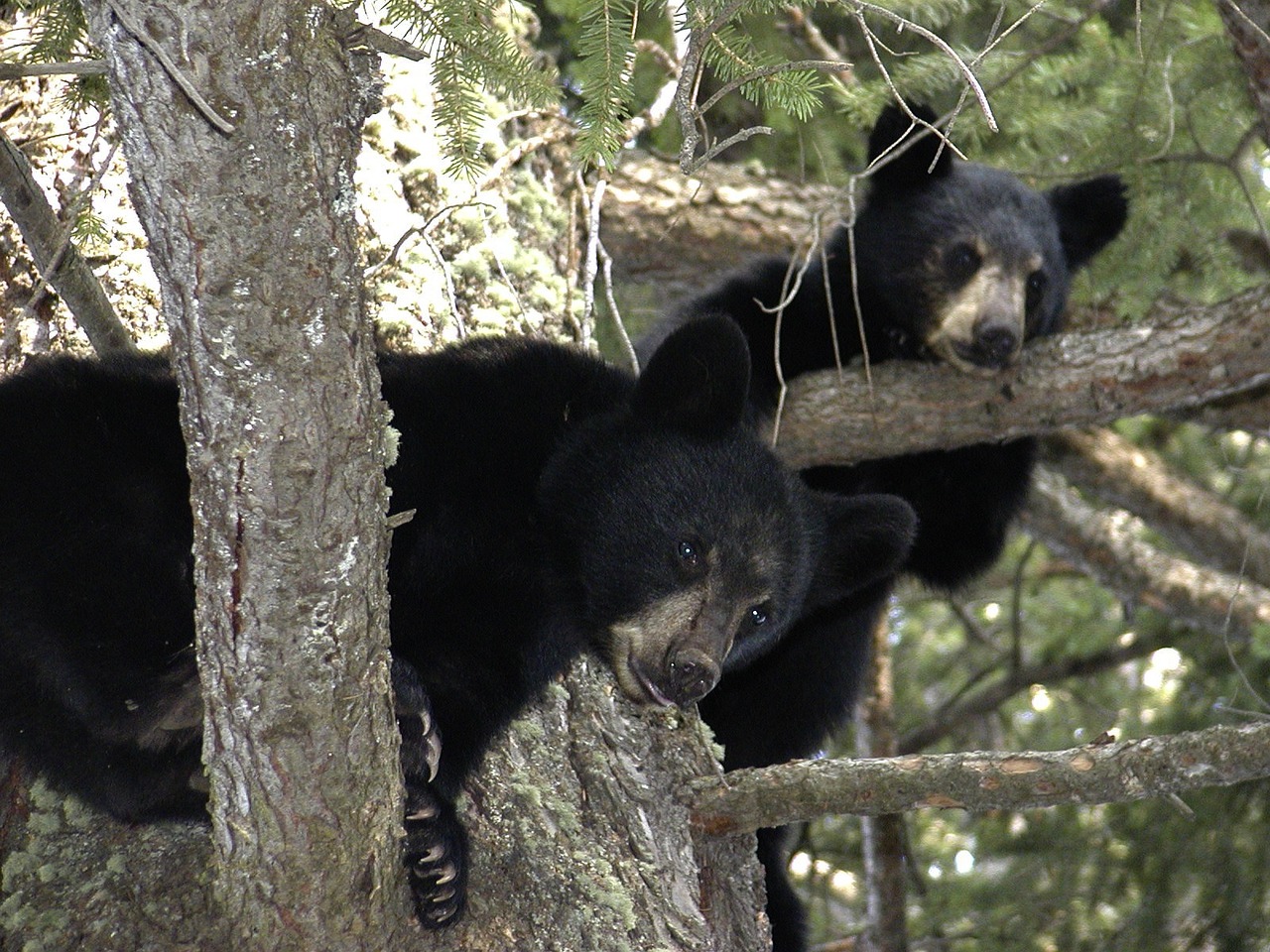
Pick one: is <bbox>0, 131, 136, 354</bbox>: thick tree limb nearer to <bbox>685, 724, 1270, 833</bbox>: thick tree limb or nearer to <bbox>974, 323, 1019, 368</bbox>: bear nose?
<bbox>685, 724, 1270, 833</bbox>: thick tree limb

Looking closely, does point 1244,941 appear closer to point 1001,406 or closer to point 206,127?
point 1001,406

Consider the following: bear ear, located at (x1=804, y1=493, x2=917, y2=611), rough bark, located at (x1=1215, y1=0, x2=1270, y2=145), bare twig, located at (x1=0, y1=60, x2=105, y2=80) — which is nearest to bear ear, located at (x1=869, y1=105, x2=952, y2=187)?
rough bark, located at (x1=1215, y1=0, x2=1270, y2=145)

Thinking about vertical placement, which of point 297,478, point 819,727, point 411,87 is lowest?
point 819,727

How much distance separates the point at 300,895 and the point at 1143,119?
418 cm

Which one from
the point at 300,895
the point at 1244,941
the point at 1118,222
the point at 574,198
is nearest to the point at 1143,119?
the point at 1118,222

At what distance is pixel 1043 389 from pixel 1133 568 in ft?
6.58

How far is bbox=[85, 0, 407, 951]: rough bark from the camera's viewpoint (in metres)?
1.82

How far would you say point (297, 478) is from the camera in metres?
2.07

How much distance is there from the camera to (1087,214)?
5.59 m

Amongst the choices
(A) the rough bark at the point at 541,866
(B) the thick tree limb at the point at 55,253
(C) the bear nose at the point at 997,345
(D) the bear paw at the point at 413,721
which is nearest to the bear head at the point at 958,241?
(C) the bear nose at the point at 997,345

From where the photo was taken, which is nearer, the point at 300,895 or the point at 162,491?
the point at 300,895

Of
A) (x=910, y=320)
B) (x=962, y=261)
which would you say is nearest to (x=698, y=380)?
(x=910, y=320)

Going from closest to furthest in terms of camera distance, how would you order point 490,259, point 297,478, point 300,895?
point 297,478 < point 300,895 < point 490,259

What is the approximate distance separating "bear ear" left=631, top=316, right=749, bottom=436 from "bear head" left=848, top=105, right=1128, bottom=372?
1.84 m
